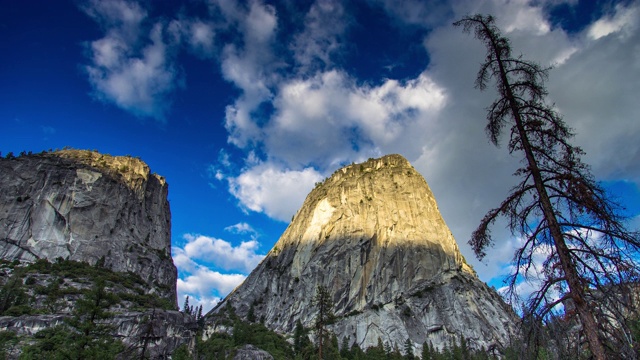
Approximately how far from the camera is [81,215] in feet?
412

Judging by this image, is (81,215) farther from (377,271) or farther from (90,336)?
(90,336)

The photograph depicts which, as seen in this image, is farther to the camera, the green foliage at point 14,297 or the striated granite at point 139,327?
the green foliage at point 14,297

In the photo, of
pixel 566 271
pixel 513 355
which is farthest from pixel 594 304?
pixel 513 355

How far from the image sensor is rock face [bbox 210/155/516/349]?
370 ft

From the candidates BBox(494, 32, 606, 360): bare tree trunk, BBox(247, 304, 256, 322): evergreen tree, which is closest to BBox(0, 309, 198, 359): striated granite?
BBox(494, 32, 606, 360): bare tree trunk

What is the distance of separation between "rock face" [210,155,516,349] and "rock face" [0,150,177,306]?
114 ft

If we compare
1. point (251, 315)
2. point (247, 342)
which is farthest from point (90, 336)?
point (251, 315)

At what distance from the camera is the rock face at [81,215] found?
117062 millimetres

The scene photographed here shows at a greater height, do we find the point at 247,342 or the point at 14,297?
the point at 14,297

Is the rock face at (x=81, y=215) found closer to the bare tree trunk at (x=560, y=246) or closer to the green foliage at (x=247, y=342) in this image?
the green foliage at (x=247, y=342)

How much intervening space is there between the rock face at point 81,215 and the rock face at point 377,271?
3467 centimetres

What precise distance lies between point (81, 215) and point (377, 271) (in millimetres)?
96216

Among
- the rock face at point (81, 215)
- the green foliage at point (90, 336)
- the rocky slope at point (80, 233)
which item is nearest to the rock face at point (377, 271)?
the rocky slope at point (80, 233)

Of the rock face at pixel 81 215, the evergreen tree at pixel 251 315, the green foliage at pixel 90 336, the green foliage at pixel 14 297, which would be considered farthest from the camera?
the evergreen tree at pixel 251 315
